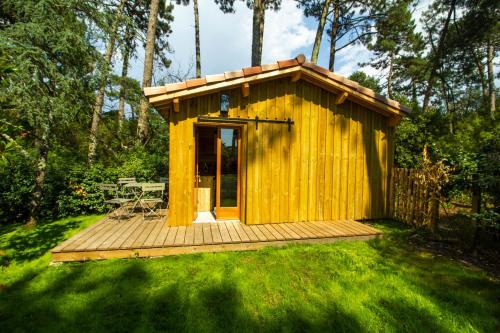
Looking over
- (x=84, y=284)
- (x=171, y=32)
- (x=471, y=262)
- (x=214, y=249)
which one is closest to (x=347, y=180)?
(x=471, y=262)

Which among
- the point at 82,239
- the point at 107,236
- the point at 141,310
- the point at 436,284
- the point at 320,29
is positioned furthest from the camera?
the point at 320,29

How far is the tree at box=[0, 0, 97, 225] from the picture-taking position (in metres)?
4.34

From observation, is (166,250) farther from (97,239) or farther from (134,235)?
(97,239)

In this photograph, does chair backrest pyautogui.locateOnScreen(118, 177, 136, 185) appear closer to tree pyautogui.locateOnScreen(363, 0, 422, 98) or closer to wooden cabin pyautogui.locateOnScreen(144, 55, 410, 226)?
wooden cabin pyautogui.locateOnScreen(144, 55, 410, 226)

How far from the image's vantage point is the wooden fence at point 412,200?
536 centimetres

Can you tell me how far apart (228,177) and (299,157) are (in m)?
1.77

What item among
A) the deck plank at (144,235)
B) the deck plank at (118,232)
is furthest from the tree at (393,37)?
the deck plank at (118,232)

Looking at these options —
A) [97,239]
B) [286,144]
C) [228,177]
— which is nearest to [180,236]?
[97,239]

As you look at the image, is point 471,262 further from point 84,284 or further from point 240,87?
point 84,284

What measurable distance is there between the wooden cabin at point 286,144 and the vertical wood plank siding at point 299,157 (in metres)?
0.02

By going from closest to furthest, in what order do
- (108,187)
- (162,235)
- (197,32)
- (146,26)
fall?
(162,235) → (108,187) → (146,26) → (197,32)

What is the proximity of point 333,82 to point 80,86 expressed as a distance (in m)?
5.88

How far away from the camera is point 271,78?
Answer: 18.6 feet

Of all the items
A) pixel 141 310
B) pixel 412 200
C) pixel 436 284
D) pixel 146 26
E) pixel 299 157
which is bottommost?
pixel 141 310
